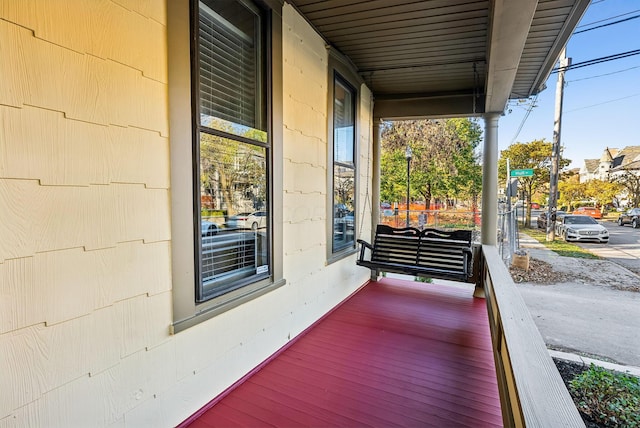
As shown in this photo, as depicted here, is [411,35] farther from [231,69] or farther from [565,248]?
[565,248]

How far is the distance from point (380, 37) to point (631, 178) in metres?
14.7

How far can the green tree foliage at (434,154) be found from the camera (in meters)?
13.4

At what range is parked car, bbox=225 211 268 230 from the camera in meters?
2.04

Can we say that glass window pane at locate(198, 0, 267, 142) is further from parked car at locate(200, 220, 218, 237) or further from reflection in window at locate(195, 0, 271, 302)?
parked car at locate(200, 220, 218, 237)

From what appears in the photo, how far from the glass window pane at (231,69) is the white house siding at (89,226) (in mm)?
350

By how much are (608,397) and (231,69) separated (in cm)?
402

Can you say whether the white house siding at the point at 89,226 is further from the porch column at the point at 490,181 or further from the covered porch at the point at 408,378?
the porch column at the point at 490,181

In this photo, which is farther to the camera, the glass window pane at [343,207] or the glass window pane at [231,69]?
the glass window pane at [343,207]

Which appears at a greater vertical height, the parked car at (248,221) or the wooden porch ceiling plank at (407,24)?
the wooden porch ceiling plank at (407,24)

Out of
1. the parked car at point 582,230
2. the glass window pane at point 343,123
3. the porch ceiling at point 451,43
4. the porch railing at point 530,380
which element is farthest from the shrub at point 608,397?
the parked car at point 582,230

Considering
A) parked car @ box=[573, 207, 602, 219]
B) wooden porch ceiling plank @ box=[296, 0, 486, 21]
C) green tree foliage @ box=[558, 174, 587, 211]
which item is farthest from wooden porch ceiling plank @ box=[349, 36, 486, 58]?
green tree foliage @ box=[558, 174, 587, 211]

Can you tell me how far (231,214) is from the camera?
202 cm

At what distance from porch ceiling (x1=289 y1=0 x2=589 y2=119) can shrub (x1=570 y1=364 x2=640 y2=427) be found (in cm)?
285

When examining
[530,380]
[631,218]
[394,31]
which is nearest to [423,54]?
[394,31]
